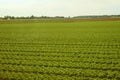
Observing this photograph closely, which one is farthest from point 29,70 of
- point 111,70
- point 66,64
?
point 111,70

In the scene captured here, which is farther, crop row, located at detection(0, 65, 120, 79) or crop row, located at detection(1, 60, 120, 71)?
crop row, located at detection(1, 60, 120, 71)

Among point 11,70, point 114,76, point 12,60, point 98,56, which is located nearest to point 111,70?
point 114,76

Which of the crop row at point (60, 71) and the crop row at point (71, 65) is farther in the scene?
the crop row at point (71, 65)

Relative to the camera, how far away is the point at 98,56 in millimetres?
15023

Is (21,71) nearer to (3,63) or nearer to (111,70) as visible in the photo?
(3,63)

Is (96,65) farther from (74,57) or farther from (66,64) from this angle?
(74,57)

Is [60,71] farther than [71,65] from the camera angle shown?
No

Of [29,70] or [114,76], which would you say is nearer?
[114,76]

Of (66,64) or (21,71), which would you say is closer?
(21,71)

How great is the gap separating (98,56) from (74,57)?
146cm

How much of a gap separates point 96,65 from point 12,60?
499 cm

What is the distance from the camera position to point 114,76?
1052 cm

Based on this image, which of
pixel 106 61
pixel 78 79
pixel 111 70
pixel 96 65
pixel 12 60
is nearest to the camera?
pixel 78 79

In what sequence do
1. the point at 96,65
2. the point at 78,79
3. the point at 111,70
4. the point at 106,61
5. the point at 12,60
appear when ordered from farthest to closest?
the point at 12,60
the point at 106,61
the point at 96,65
the point at 111,70
the point at 78,79
